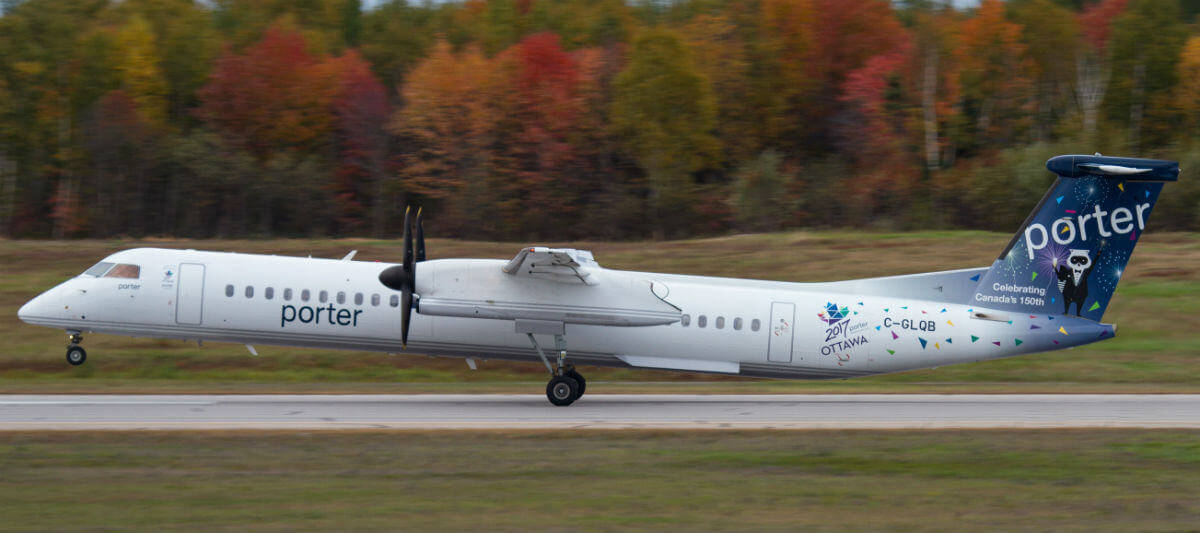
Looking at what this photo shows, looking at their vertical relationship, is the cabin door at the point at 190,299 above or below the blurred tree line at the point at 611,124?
below

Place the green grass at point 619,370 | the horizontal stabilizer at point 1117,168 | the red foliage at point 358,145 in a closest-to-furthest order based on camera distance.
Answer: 1. the horizontal stabilizer at point 1117,168
2. the green grass at point 619,370
3. the red foliage at point 358,145

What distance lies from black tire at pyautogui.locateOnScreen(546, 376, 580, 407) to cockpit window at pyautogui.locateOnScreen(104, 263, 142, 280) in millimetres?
7385

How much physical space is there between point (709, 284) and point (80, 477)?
34.4 feet

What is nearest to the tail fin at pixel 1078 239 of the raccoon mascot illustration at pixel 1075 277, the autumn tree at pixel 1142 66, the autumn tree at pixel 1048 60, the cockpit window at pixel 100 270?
the raccoon mascot illustration at pixel 1075 277

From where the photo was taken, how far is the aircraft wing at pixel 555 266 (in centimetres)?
1748

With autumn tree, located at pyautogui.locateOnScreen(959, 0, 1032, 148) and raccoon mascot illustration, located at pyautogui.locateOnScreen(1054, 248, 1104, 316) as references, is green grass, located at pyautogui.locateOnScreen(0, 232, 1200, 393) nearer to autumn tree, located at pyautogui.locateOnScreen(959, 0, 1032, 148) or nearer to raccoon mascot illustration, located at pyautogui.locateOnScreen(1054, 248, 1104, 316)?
raccoon mascot illustration, located at pyautogui.locateOnScreen(1054, 248, 1104, 316)

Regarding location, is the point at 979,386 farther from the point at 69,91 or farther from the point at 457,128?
the point at 69,91

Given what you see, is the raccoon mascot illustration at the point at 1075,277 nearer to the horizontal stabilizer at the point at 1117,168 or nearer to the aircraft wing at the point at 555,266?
the horizontal stabilizer at the point at 1117,168

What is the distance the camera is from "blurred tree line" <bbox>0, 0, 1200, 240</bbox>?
161 ft

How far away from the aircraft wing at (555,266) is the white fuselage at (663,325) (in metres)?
0.63

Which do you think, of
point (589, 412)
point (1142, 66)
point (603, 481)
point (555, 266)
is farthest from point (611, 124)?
point (603, 481)

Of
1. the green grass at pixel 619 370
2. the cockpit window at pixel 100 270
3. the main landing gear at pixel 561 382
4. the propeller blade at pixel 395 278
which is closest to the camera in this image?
the propeller blade at pixel 395 278

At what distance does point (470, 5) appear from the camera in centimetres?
7662

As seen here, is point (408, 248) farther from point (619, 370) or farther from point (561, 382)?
point (619, 370)
